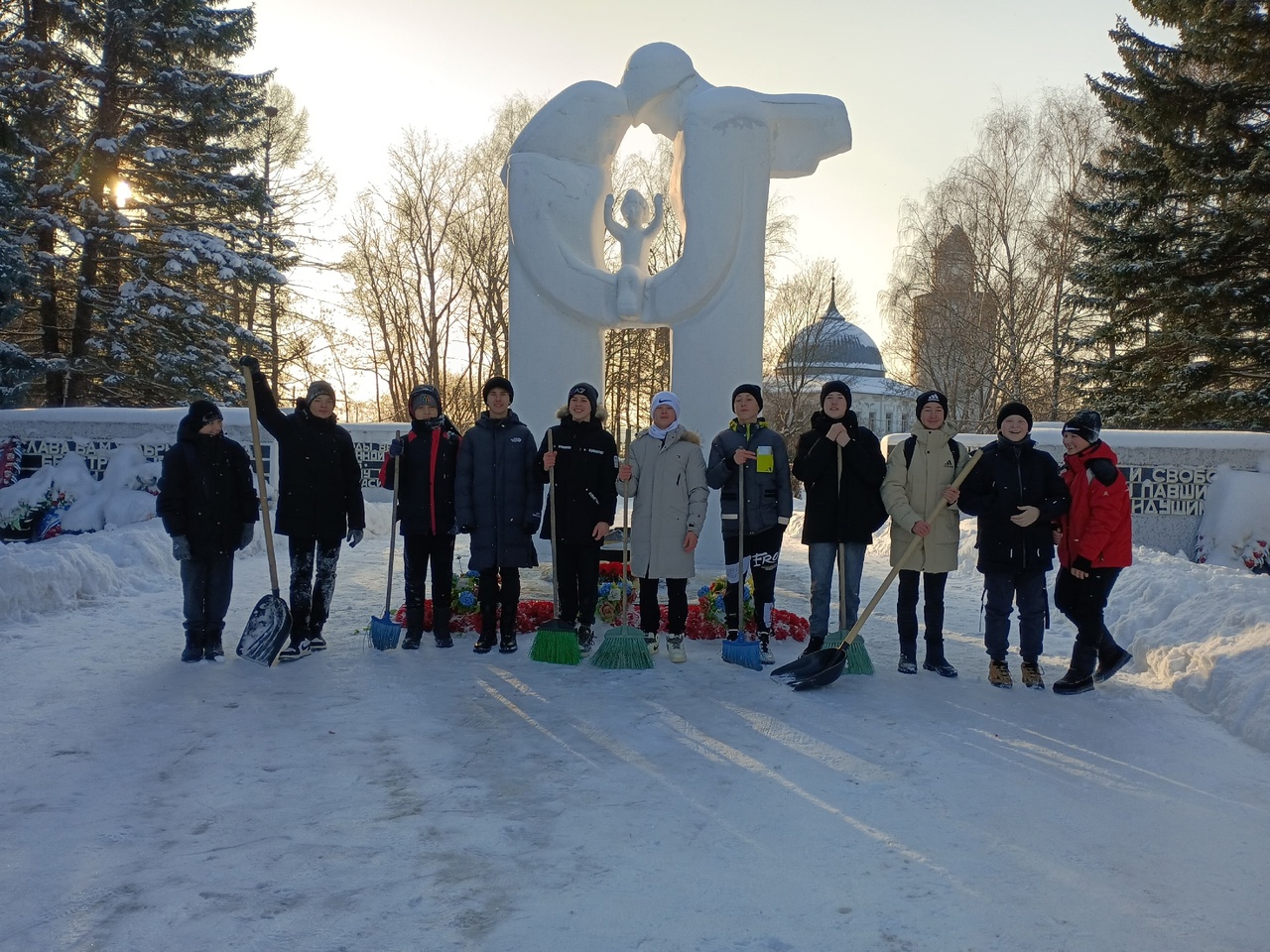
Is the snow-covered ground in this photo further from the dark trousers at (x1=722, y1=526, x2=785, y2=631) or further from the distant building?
the distant building

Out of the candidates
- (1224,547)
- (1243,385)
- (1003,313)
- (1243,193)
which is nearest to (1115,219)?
(1243,193)

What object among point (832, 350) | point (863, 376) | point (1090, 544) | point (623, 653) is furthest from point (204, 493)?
point (863, 376)

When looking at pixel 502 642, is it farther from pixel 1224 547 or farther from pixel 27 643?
pixel 1224 547

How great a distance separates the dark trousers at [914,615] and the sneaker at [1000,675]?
0.30m

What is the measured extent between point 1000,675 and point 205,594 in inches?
187

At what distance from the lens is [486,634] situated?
5.55 metres

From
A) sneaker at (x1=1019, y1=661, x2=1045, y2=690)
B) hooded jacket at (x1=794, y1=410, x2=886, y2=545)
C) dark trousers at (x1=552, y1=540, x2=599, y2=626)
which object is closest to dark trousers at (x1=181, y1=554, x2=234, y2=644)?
dark trousers at (x1=552, y1=540, x2=599, y2=626)

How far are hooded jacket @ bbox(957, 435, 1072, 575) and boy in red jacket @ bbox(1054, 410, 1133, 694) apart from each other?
116 millimetres

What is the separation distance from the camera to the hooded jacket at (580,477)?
537 centimetres

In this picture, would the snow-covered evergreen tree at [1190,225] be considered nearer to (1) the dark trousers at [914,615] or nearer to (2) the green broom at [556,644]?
(1) the dark trousers at [914,615]

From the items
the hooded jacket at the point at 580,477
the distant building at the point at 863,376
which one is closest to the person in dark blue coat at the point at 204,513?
the hooded jacket at the point at 580,477

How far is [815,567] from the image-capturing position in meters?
5.33

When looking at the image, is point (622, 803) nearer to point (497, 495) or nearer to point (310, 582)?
point (497, 495)

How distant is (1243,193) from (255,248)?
1760 cm
